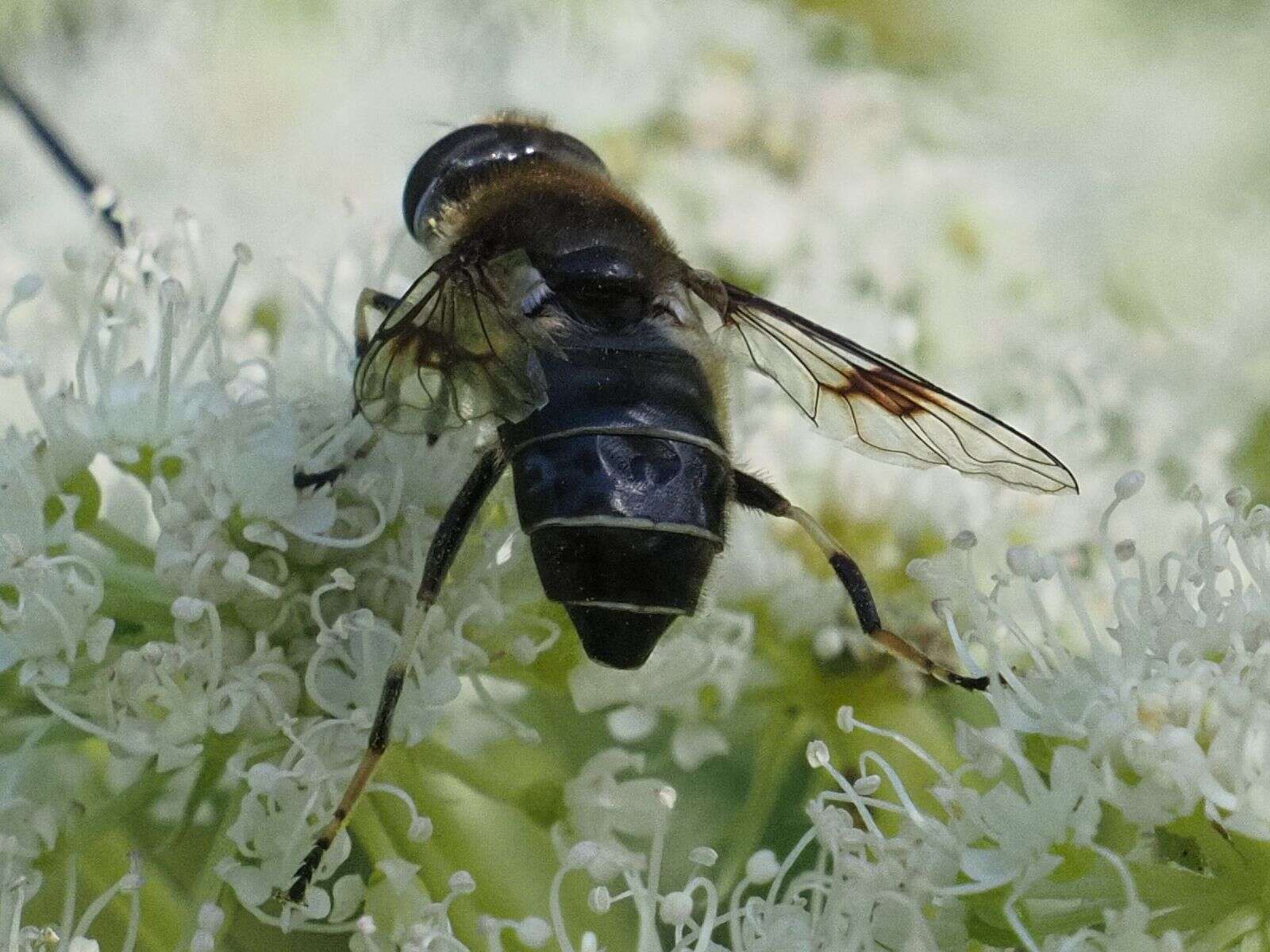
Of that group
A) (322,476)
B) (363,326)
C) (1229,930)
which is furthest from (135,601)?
(1229,930)

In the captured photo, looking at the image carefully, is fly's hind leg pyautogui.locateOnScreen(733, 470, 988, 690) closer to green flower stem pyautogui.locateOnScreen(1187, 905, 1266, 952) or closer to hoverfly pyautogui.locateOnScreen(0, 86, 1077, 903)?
hoverfly pyautogui.locateOnScreen(0, 86, 1077, 903)

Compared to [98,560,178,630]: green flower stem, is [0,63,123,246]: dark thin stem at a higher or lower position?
higher

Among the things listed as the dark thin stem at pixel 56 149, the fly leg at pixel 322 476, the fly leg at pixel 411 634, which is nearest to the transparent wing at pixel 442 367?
the fly leg at pixel 411 634

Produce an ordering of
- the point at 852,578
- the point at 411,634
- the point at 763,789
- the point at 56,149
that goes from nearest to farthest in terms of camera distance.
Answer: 1. the point at 411,634
2. the point at 852,578
3. the point at 763,789
4. the point at 56,149

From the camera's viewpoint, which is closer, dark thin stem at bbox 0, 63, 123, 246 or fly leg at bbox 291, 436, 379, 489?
fly leg at bbox 291, 436, 379, 489

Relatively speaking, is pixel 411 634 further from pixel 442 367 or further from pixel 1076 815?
pixel 1076 815

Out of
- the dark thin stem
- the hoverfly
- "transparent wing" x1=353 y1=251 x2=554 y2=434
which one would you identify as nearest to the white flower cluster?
the hoverfly

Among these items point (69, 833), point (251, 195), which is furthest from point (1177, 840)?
point (251, 195)
